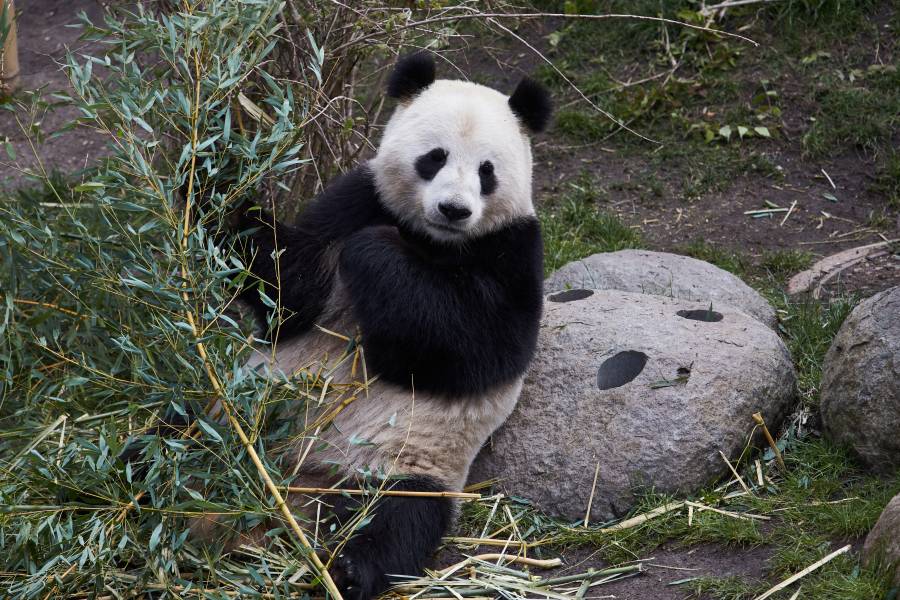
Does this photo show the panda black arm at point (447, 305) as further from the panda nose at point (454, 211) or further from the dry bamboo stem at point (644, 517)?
the dry bamboo stem at point (644, 517)

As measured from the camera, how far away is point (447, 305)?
12.7 feet

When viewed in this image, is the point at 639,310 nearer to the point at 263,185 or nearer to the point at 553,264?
the point at 553,264

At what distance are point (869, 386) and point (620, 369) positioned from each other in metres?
1.08

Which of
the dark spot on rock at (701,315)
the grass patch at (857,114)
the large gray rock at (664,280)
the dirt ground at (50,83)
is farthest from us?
the dirt ground at (50,83)

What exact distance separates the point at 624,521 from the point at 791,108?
453cm

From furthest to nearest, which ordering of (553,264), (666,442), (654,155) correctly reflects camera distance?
1. (654,155)
2. (553,264)
3. (666,442)

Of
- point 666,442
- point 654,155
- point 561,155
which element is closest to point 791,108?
point 654,155

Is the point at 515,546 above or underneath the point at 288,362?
underneath

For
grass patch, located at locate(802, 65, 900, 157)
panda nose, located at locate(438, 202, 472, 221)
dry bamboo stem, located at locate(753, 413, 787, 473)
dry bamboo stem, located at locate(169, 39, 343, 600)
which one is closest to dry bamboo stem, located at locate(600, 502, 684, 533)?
dry bamboo stem, located at locate(753, 413, 787, 473)

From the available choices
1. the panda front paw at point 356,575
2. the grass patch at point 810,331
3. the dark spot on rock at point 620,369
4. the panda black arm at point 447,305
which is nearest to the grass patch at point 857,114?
the grass patch at point 810,331

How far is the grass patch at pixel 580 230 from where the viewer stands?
20.8 ft

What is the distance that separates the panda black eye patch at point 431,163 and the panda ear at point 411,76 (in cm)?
40

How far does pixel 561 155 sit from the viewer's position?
7629 millimetres

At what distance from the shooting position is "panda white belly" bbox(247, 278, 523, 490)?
13.0ft
